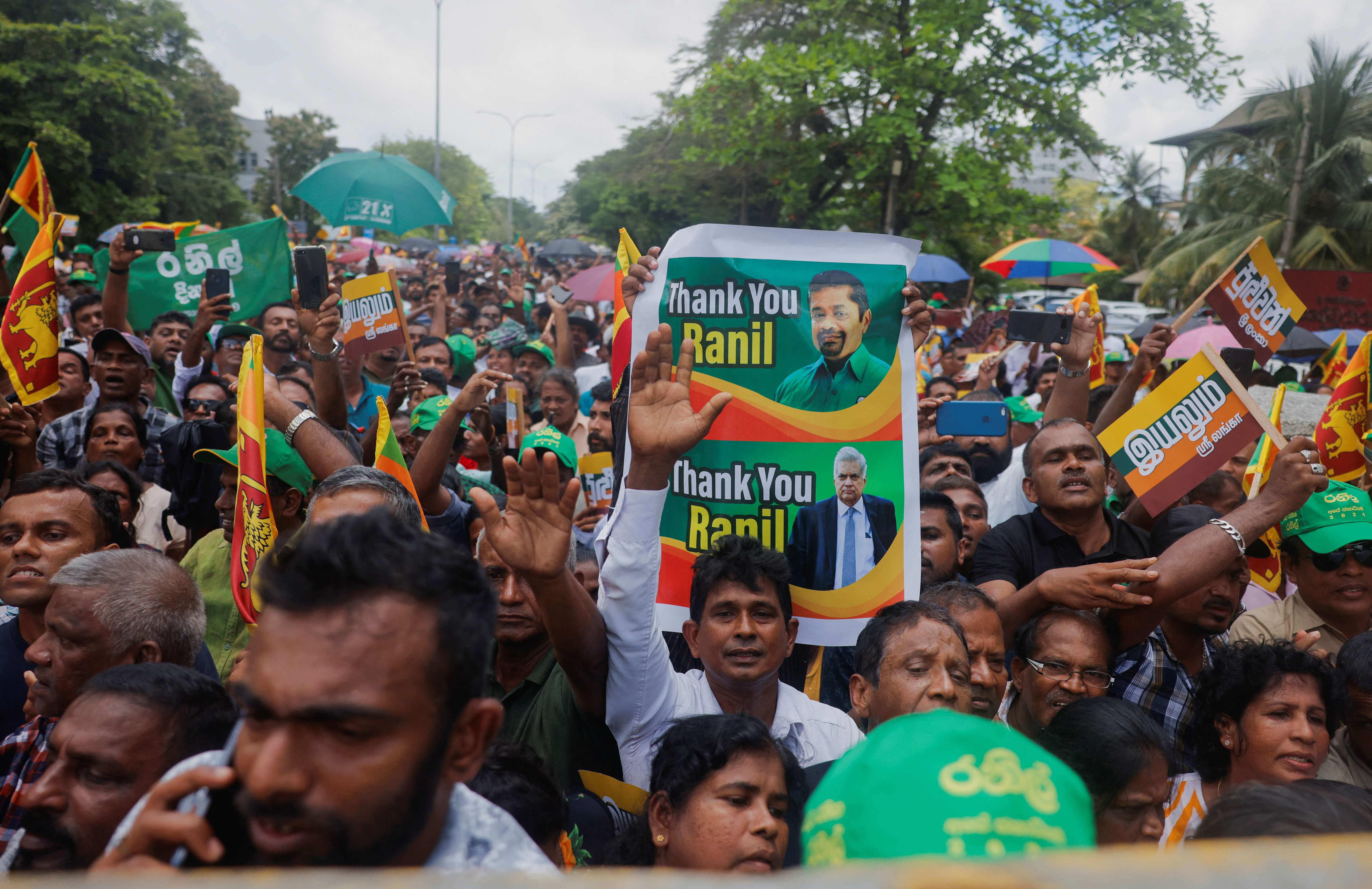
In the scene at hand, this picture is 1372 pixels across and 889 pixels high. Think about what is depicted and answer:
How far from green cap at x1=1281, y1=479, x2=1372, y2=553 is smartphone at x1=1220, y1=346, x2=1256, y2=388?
148 cm

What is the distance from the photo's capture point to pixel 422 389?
553cm

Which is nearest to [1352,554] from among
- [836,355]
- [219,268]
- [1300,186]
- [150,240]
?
[836,355]

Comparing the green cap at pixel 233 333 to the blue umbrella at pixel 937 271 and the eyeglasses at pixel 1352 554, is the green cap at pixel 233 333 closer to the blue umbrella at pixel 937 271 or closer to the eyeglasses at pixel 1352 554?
the eyeglasses at pixel 1352 554

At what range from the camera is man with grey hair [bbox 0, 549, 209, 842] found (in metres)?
2.39

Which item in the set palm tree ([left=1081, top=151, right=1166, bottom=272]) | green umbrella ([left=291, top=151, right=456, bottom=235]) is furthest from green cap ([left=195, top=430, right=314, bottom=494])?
palm tree ([left=1081, top=151, right=1166, bottom=272])

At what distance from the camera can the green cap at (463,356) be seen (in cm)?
784

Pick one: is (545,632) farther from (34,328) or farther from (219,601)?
(34,328)

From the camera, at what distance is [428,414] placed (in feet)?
16.2

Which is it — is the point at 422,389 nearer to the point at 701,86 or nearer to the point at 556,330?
the point at 556,330

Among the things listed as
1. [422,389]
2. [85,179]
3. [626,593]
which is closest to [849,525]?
[626,593]

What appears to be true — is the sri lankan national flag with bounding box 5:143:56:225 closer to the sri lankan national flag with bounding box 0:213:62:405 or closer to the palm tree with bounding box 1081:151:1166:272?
the sri lankan national flag with bounding box 0:213:62:405

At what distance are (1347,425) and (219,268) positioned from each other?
7.19 meters

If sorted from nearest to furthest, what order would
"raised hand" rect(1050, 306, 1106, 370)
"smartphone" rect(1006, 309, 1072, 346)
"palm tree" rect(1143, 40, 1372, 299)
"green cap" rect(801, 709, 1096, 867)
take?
"green cap" rect(801, 709, 1096, 867) → "smartphone" rect(1006, 309, 1072, 346) → "raised hand" rect(1050, 306, 1106, 370) → "palm tree" rect(1143, 40, 1372, 299)

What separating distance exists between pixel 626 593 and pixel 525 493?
16.4 inches
